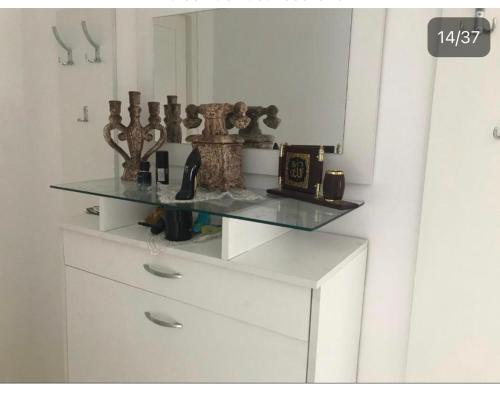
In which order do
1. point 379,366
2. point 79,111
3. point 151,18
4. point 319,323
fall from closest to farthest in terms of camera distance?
1. point 319,323
2. point 379,366
3. point 151,18
4. point 79,111

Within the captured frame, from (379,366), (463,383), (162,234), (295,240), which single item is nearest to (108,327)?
(162,234)

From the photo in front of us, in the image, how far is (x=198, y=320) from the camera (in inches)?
39.3

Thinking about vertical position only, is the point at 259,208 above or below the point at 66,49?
below

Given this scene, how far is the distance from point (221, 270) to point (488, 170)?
2.25 feet

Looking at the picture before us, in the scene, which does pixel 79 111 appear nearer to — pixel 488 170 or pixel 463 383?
pixel 488 170

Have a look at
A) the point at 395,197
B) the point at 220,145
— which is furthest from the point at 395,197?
the point at 220,145

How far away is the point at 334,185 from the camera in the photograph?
1012 mm

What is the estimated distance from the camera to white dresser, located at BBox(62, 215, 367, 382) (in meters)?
0.87

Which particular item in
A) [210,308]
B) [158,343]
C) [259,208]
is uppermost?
[259,208]

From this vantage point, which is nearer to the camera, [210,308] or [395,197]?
[210,308]

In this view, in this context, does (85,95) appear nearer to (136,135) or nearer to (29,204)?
(136,135)

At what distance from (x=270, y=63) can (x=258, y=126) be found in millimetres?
190

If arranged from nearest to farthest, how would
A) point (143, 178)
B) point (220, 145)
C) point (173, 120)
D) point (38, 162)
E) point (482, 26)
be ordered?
point (482, 26)
point (220, 145)
point (143, 178)
point (173, 120)
point (38, 162)

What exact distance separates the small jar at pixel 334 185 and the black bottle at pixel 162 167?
555 millimetres
